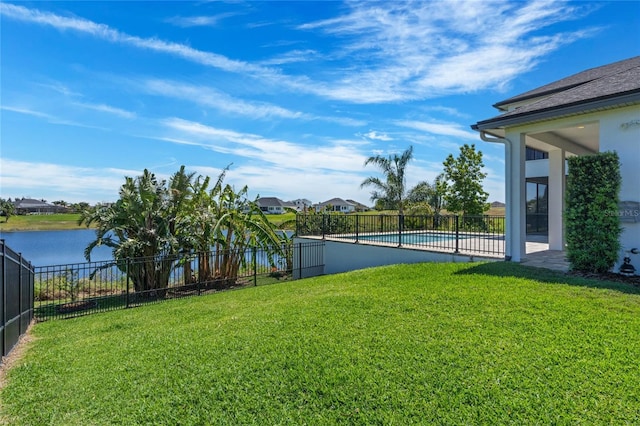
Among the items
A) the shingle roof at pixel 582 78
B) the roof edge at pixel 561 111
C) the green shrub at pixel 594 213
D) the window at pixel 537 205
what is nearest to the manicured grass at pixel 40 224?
the window at pixel 537 205

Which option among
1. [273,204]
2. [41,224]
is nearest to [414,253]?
[41,224]

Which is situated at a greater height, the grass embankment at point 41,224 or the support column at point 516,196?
the support column at point 516,196

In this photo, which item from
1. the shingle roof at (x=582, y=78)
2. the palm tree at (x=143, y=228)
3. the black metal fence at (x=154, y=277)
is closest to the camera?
the black metal fence at (x=154, y=277)

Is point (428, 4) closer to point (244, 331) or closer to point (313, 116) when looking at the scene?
point (313, 116)

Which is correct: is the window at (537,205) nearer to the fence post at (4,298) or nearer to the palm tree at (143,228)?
the palm tree at (143,228)

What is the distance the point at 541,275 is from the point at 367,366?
5.17m

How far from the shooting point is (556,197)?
11.0 metres

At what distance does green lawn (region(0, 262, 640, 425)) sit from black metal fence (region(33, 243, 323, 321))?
353 centimetres

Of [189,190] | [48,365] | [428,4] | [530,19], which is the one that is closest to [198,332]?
[48,365]

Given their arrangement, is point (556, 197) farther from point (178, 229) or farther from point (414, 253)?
point (178, 229)

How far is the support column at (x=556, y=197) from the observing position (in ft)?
35.2

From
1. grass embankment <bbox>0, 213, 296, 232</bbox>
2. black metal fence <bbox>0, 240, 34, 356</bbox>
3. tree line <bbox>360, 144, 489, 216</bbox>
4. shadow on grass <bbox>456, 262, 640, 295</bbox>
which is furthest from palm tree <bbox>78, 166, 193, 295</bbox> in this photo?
grass embankment <bbox>0, 213, 296, 232</bbox>

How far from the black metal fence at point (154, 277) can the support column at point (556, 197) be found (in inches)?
334

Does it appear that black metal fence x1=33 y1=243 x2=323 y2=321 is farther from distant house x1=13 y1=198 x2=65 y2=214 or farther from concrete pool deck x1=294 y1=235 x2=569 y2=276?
distant house x1=13 y1=198 x2=65 y2=214
